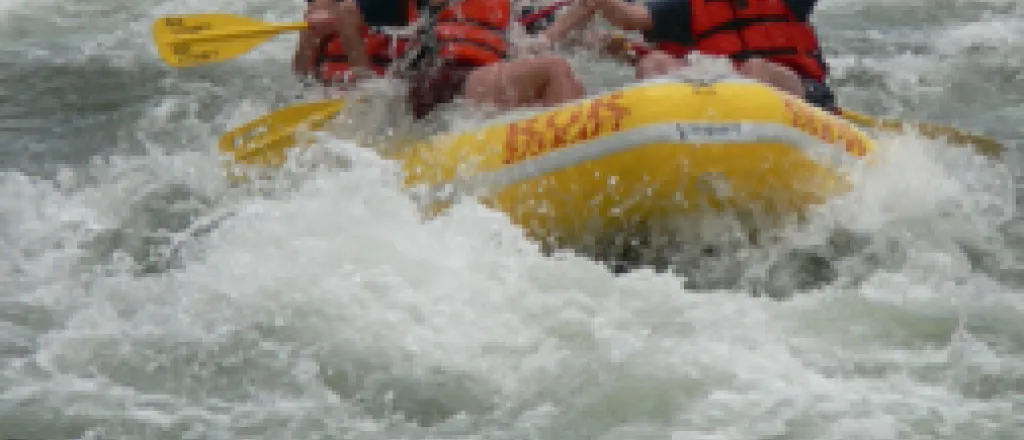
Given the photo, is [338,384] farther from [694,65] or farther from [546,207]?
[694,65]

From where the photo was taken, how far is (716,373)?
12.7ft

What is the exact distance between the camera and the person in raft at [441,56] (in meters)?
5.28

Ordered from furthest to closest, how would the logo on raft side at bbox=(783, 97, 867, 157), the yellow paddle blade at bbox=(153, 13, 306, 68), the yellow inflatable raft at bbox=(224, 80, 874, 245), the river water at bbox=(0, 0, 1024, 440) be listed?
the yellow paddle blade at bbox=(153, 13, 306, 68) < the logo on raft side at bbox=(783, 97, 867, 157) < the yellow inflatable raft at bbox=(224, 80, 874, 245) < the river water at bbox=(0, 0, 1024, 440)

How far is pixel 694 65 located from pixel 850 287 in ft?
3.47

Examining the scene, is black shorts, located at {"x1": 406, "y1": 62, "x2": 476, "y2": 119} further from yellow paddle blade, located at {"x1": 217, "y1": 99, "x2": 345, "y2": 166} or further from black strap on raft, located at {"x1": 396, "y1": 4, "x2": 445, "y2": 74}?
yellow paddle blade, located at {"x1": 217, "y1": 99, "x2": 345, "y2": 166}

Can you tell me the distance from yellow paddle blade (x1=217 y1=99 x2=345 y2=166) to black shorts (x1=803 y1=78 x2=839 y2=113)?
75.7 inches

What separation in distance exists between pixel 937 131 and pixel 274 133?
2.73 meters

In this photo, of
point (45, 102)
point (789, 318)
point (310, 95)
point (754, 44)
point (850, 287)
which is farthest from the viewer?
point (45, 102)

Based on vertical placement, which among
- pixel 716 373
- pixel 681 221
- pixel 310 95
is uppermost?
pixel 310 95

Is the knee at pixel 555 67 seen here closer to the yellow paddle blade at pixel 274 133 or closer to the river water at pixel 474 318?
the river water at pixel 474 318

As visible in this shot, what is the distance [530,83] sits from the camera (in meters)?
5.27

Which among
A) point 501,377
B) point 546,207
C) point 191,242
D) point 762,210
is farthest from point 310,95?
point 501,377

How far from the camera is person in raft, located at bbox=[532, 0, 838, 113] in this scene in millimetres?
5520

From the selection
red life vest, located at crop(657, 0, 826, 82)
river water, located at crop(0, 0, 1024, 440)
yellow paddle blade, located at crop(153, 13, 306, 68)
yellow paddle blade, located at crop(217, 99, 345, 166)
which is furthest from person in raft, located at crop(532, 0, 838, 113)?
yellow paddle blade, located at crop(153, 13, 306, 68)
